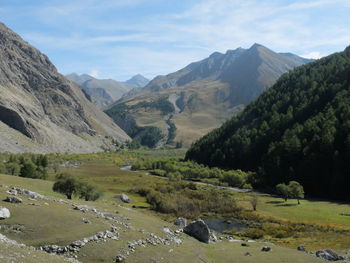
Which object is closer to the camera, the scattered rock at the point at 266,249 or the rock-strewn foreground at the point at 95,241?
the rock-strewn foreground at the point at 95,241

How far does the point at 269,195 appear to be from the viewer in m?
126

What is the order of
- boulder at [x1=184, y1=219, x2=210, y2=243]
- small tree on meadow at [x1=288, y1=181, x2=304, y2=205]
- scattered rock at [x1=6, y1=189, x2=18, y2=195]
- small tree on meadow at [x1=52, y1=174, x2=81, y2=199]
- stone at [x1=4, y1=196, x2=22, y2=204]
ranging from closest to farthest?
stone at [x1=4, y1=196, x2=22, y2=204], scattered rock at [x1=6, y1=189, x2=18, y2=195], boulder at [x1=184, y1=219, x2=210, y2=243], small tree on meadow at [x1=52, y1=174, x2=81, y2=199], small tree on meadow at [x1=288, y1=181, x2=304, y2=205]

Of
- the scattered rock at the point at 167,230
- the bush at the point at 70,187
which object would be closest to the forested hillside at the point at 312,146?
the bush at the point at 70,187

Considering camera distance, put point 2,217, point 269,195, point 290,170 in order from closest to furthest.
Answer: point 2,217 < point 269,195 < point 290,170

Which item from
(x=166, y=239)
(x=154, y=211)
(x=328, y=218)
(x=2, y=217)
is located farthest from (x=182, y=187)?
(x=2, y=217)

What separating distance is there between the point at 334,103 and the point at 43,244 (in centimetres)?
16692

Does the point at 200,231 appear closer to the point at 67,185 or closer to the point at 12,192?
the point at 12,192

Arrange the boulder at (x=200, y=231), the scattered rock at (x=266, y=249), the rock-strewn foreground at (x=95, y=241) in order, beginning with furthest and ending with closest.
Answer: the boulder at (x=200, y=231)
the scattered rock at (x=266, y=249)
the rock-strewn foreground at (x=95, y=241)

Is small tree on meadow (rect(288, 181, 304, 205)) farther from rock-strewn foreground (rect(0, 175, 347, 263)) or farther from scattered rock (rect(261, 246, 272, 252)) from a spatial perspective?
scattered rock (rect(261, 246, 272, 252))

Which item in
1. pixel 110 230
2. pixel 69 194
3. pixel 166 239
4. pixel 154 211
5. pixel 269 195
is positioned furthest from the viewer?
pixel 269 195

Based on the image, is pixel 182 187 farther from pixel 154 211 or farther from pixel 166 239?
pixel 166 239

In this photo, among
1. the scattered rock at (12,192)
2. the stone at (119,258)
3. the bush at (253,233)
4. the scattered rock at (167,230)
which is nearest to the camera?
the stone at (119,258)

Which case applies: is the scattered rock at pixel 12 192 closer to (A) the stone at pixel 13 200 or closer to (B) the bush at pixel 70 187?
(A) the stone at pixel 13 200

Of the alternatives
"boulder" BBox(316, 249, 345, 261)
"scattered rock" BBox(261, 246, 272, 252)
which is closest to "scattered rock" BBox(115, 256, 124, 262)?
"scattered rock" BBox(261, 246, 272, 252)
